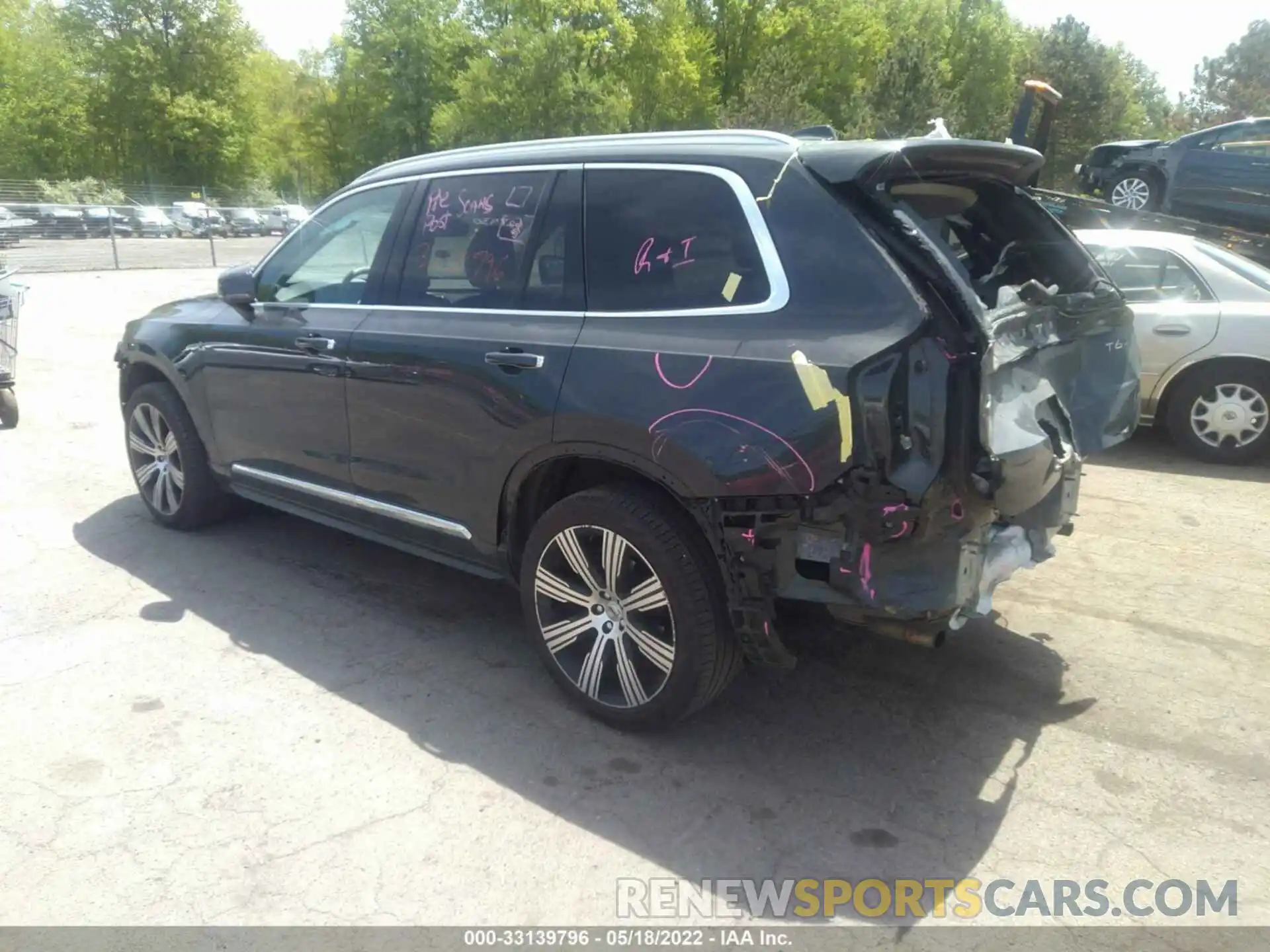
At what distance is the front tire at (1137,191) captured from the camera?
13.5 metres

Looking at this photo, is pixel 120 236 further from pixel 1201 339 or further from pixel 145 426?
pixel 1201 339

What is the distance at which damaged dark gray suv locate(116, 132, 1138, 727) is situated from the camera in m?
2.85

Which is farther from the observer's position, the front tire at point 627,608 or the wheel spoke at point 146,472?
the wheel spoke at point 146,472

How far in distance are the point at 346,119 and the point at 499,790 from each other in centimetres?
6301

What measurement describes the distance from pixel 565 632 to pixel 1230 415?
226 inches

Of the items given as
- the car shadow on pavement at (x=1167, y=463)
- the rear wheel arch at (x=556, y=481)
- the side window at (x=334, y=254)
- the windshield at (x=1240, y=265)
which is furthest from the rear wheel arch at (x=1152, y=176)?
the rear wheel arch at (x=556, y=481)

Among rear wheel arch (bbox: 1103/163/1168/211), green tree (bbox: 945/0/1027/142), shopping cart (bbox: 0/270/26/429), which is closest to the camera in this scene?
shopping cart (bbox: 0/270/26/429)

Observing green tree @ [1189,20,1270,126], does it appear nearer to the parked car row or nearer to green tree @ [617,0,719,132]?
green tree @ [617,0,719,132]

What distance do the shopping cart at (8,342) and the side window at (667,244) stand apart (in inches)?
245

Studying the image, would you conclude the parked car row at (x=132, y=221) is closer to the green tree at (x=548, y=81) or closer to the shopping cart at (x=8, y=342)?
the green tree at (x=548, y=81)

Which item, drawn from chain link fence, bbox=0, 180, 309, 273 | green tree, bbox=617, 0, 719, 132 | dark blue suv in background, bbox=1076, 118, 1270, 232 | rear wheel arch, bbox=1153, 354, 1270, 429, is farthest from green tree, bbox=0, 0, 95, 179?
rear wheel arch, bbox=1153, 354, 1270, 429

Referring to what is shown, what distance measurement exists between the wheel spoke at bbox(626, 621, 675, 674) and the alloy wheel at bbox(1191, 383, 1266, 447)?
559 cm

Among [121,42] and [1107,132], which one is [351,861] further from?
[121,42]

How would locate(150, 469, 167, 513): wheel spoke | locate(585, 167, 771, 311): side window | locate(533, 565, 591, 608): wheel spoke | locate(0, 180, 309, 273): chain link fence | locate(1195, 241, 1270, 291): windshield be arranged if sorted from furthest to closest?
1. locate(0, 180, 309, 273): chain link fence
2. locate(1195, 241, 1270, 291): windshield
3. locate(150, 469, 167, 513): wheel spoke
4. locate(533, 565, 591, 608): wheel spoke
5. locate(585, 167, 771, 311): side window
